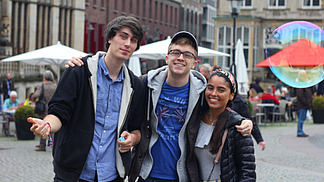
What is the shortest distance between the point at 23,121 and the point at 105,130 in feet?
39.3

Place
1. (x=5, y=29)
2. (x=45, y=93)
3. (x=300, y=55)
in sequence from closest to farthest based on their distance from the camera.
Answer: (x=300, y=55), (x=45, y=93), (x=5, y=29)

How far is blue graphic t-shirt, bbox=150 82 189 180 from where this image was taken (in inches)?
177

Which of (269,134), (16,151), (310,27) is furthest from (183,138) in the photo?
(269,134)

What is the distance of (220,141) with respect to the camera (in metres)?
4.36

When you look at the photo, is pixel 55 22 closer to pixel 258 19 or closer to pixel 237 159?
pixel 258 19

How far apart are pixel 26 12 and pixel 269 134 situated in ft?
77.5

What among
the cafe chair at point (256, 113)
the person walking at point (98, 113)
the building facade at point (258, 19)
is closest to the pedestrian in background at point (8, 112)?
the cafe chair at point (256, 113)

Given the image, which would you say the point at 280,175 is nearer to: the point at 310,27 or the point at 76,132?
the point at 310,27

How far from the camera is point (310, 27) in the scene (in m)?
9.09

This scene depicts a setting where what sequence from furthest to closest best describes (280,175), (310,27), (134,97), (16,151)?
(16,151), (280,175), (310,27), (134,97)

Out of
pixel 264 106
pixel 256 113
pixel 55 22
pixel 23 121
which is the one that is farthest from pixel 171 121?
pixel 55 22

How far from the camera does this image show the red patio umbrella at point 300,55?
9250 mm

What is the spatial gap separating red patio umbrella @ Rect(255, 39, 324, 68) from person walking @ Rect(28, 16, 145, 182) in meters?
5.45

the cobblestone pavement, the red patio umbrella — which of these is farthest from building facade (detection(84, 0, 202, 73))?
the red patio umbrella
